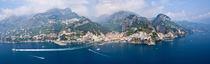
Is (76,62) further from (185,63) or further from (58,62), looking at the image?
(185,63)

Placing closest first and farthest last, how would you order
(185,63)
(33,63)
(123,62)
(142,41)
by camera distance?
(185,63) → (123,62) → (33,63) → (142,41)

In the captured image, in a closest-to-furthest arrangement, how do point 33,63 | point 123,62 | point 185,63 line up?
point 185,63 < point 123,62 < point 33,63

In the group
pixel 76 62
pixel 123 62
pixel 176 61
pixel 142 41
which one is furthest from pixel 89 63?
pixel 142 41

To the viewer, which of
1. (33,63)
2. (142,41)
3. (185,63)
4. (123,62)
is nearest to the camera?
(185,63)

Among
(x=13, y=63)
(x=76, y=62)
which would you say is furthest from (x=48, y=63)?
(x=13, y=63)

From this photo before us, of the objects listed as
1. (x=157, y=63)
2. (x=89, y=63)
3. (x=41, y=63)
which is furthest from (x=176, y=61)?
(x=41, y=63)

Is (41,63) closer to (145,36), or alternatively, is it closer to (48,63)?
(48,63)

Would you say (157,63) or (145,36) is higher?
(145,36)

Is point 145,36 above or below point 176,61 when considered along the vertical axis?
above

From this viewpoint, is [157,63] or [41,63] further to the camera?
[41,63]
